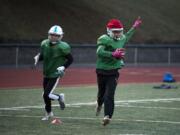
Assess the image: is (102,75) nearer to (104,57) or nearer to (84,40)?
(104,57)

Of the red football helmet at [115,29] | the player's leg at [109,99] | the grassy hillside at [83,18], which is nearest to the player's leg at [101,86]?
the player's leg at [109,99]

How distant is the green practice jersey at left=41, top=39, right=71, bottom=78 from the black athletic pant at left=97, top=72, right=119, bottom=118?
0.99 meters

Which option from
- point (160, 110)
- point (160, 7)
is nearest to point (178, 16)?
point (160, 7)

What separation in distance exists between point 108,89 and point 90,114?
2.33m

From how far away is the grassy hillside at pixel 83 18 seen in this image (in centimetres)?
4972

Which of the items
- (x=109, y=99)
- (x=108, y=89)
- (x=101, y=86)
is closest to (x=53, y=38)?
(x=101, y=86)

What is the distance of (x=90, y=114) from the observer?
16953 mm

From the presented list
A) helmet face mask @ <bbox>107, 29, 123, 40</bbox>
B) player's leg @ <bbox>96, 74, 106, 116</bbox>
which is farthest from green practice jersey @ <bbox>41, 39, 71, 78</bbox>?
helmet face mask @ <bbox>107, 29, 123, 40</bbox>

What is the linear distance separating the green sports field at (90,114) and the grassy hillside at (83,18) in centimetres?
2288

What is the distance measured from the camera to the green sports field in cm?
1344

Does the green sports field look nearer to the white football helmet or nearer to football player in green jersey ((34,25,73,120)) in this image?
football player in green jersey ((34,25,73,120))

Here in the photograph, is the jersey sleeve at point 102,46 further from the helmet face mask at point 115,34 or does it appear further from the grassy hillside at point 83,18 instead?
the grassy hillside at point 83,18

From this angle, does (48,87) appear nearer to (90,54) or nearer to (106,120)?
(106,120)

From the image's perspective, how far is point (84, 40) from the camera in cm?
5184
